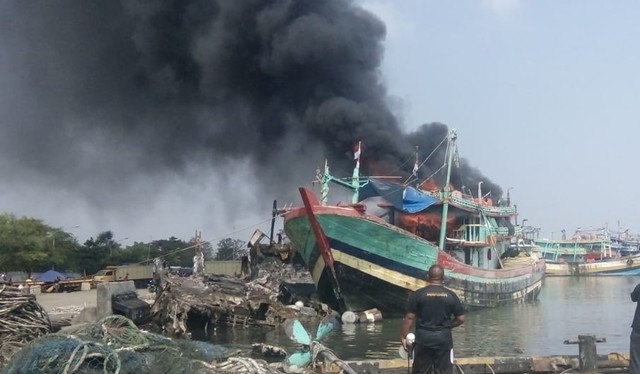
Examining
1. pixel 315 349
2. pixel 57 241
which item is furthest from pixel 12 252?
pixel 315 349

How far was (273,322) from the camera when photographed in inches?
870

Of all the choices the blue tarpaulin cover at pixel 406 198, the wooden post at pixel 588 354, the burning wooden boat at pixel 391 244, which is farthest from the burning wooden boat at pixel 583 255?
the wooden post at pixel 588 354

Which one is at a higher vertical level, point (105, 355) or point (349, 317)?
point (105, 355)

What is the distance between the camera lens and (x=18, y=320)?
10219 millimetres

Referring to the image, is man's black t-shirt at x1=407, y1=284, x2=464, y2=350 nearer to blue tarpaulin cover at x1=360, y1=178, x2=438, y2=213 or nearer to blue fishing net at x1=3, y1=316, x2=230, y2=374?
blue fishing net at x1=3, y1=316, x2=230, y2=374

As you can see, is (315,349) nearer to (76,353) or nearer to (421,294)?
(421,294)

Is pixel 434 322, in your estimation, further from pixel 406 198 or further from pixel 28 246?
pixel 28 246

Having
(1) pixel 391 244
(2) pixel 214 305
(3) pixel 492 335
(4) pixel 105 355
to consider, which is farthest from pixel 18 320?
(1) pixel 391 244

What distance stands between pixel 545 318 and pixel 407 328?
23186mm

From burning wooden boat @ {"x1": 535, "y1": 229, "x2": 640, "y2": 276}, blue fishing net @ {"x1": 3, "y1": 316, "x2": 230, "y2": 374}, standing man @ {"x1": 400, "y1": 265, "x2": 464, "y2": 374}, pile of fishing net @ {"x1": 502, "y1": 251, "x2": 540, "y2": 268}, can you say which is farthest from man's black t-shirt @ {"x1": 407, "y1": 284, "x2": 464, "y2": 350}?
burning wooden boat @ {"x1": 535, "y1": 229, "x2": 640, "y2": 276}

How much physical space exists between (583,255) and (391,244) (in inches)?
3349

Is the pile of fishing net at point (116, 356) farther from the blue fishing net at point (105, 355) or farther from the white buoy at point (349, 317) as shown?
the white buoy at point (349, 317)

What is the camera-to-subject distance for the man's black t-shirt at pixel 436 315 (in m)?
Result: 6.48

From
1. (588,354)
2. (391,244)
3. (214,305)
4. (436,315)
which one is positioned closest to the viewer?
(436,315)
